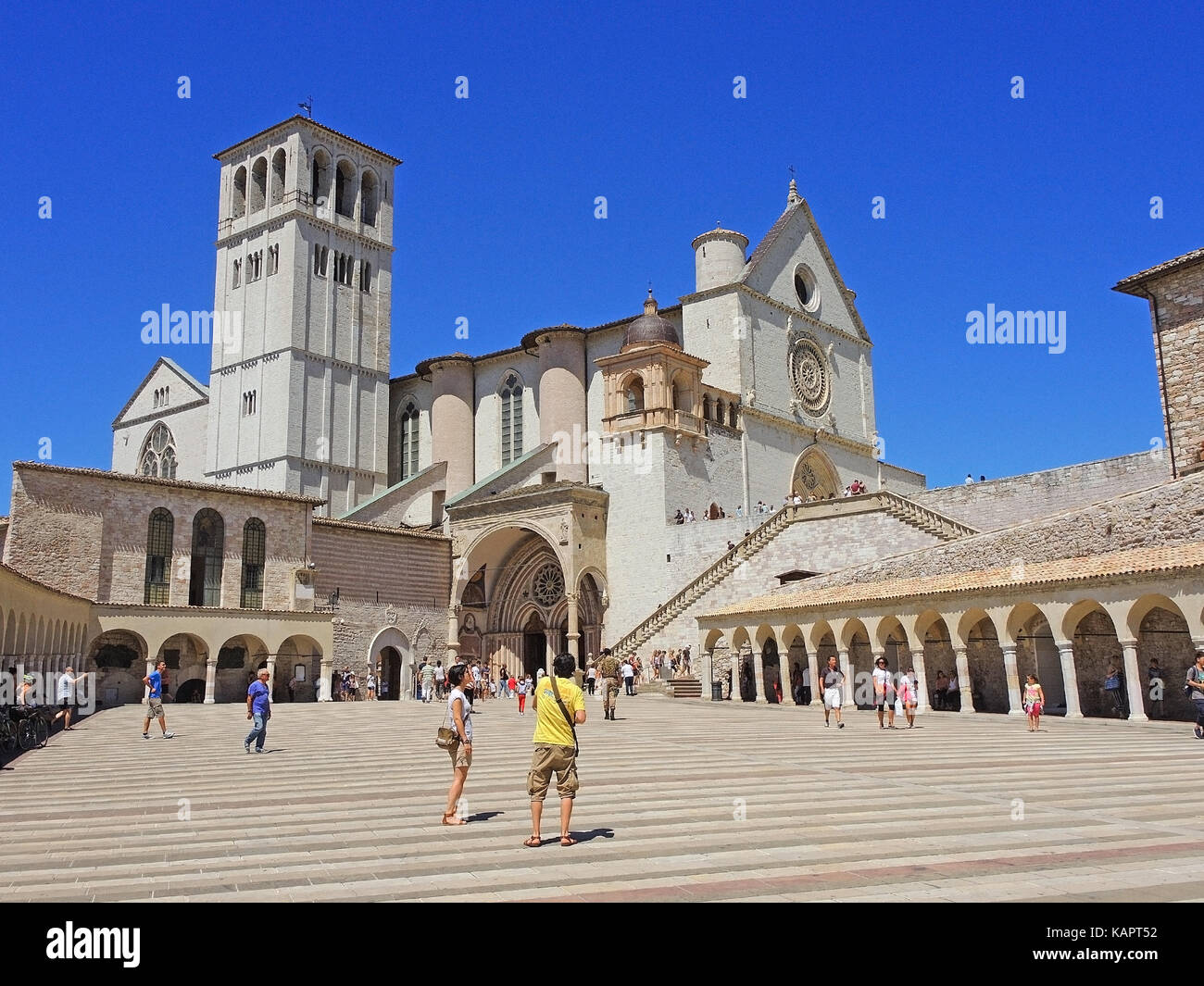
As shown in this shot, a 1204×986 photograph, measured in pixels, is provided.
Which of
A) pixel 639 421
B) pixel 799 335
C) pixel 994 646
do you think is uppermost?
pixel 799 335

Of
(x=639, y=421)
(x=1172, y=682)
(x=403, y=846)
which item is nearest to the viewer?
(x=403, y=846)

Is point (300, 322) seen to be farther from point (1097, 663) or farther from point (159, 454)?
point (1097, 663)

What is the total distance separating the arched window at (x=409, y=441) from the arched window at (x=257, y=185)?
12.3 meters

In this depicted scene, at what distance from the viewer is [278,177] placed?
51.0 m

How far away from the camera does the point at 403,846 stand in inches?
314

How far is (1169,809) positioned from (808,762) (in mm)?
4793

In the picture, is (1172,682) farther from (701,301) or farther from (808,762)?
(701,301)

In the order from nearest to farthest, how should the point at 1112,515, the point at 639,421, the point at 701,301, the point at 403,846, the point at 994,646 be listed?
1. the point at 403,846
2. the point at 1112,515
3. the point at 994,646
4. the point at 639,421
5. the point at 701,301

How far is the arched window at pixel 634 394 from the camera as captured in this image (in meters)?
39.9

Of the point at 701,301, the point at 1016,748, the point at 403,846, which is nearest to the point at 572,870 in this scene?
the point at 403,846

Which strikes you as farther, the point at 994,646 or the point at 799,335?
the point at 799,335

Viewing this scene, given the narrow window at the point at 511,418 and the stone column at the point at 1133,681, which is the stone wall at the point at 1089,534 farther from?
the narrow window at the point at 511,418

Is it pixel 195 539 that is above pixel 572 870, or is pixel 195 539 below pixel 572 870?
above

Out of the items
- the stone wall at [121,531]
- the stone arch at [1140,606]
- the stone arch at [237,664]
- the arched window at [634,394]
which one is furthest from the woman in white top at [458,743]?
the arched window at [634,394]
